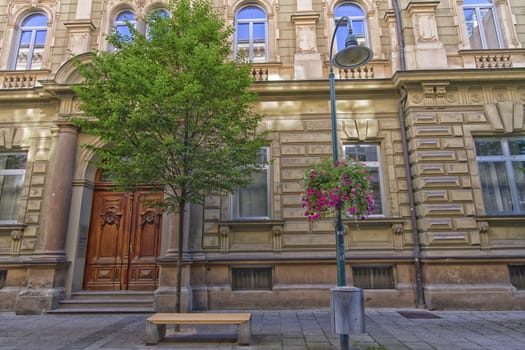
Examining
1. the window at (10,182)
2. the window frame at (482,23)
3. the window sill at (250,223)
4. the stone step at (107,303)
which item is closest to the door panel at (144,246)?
the stone step at (107,303)

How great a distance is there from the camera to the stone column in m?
9.46

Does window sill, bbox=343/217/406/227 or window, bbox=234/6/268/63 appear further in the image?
window, bbox=234/6/268/63

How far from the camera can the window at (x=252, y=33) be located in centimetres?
1127

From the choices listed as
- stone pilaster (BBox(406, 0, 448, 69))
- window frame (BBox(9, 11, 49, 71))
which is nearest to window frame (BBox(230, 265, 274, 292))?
stone pilaster (BBox(406, 0, 448, 69))

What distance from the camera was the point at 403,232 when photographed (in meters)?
9.39

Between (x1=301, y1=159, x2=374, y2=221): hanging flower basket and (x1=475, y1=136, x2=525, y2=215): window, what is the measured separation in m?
6.20

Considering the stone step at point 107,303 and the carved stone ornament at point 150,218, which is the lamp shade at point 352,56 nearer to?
the carved stone ornament at point 150,218

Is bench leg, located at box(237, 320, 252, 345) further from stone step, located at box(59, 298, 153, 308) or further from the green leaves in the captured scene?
stone step, located at box(59, 298, 153, 308)

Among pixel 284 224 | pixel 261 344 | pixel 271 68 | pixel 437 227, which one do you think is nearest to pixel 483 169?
pixel 437 227

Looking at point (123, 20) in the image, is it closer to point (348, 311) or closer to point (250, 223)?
point (250, 223)

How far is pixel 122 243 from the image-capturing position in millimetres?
10188

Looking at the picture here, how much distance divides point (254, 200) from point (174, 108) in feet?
14.6

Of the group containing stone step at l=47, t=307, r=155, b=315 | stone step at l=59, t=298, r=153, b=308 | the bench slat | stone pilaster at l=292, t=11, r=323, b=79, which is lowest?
stone step at l=47, t=307, r=155, b=315

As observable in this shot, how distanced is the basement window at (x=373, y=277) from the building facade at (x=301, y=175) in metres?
0.03
